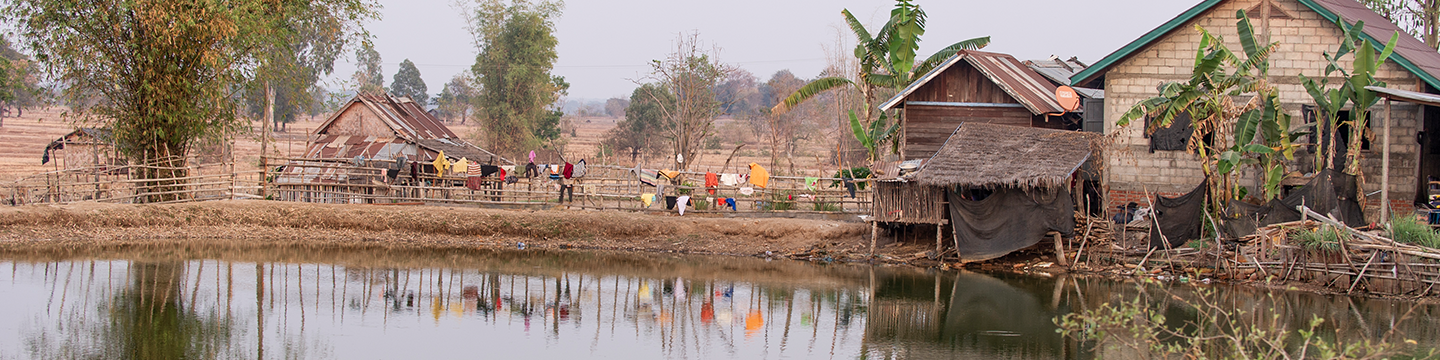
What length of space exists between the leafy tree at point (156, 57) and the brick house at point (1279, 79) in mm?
16631

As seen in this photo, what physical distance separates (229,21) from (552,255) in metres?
8.62

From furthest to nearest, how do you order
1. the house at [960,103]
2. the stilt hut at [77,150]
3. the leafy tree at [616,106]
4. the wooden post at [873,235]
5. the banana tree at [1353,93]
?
the leafy tree at [616,106] < the stilt hut at [77,150] < the house at [960,103] < the wooden post at [873,235] < the banana tree at [1353,93]

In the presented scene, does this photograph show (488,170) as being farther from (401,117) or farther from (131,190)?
(131,190)

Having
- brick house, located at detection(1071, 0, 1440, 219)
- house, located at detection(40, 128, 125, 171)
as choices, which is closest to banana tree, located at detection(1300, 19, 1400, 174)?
brick house, located at detection(1071, 0, 1440, 219)

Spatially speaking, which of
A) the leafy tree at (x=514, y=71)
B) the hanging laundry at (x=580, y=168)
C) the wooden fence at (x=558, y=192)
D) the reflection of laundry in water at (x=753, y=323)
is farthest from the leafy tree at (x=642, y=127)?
the reflection of laundry in water at (x=753, y=323)

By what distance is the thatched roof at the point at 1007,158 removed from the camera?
16.1m

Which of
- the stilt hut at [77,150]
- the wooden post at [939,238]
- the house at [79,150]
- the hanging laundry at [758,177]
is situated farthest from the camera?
the stilt hut at [77,150]

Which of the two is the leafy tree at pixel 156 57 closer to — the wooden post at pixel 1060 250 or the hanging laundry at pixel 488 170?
the hanging laundry at pixel 488 170

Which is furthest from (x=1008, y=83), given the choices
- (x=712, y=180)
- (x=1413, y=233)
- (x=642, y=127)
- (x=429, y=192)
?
(x=642, y=127)

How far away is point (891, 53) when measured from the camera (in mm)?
19641

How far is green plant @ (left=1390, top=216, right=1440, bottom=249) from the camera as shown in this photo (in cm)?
1345

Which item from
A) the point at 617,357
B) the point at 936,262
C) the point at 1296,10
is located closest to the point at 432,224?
the point at 936,262

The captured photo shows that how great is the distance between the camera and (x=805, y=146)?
5347cm

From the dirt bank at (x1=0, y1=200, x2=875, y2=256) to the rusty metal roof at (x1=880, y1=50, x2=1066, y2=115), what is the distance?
9.73ft
